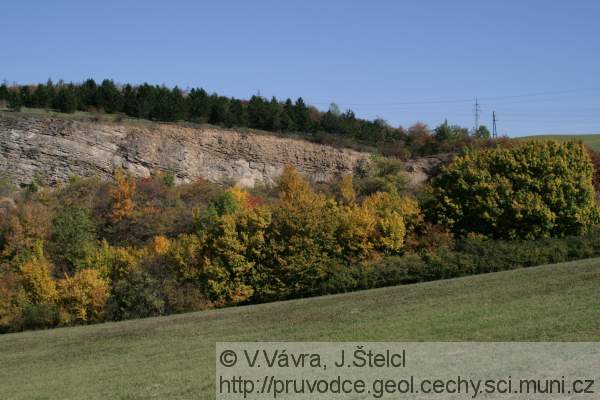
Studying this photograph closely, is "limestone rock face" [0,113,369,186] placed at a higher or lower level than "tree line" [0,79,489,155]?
lower

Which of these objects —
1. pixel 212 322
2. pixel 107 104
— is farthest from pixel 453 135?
pixel 212 322

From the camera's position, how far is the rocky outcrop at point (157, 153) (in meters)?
79.9

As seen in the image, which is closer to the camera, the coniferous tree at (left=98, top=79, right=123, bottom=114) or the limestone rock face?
the limestone rock face

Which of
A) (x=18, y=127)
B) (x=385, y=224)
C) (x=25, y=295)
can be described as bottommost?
(x=25, y=295)

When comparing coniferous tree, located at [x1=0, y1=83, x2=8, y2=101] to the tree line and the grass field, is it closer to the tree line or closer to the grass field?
the tree line

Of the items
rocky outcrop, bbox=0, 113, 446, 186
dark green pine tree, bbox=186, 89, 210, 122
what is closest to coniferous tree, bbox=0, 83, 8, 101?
rocky outcrop, bbox=0, 113, 446, 186

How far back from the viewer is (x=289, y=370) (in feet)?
49.3

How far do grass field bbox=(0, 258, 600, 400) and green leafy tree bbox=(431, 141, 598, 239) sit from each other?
18.7 m

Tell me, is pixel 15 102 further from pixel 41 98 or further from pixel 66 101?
pixel 66 101

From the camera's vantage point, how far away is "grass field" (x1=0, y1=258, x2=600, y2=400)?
16.5 m

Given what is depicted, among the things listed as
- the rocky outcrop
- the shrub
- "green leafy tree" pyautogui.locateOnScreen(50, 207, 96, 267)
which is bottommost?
the shrub

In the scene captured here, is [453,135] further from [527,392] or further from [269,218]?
[527,392]

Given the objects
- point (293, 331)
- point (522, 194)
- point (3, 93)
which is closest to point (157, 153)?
point (3, 93)

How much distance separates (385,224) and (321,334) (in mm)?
30964
